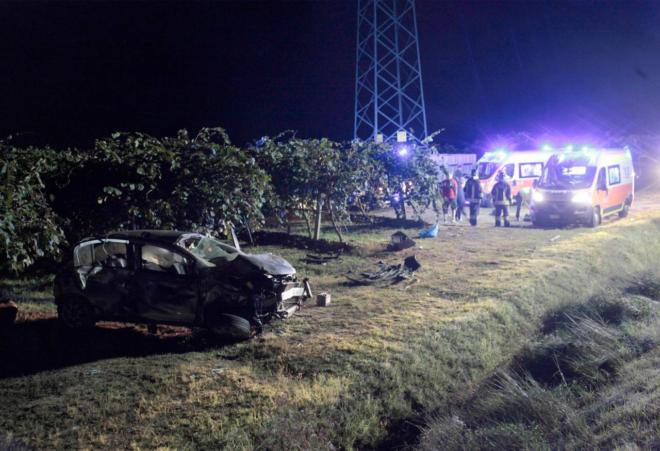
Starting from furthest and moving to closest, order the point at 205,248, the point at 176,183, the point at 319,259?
1. the point at 319,259
2. the point at 176,183
3. the point at 205,248

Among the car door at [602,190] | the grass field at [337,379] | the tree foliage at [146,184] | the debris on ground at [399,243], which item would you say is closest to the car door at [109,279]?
the grass field at [337,379]

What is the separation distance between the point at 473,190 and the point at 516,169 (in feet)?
21.5

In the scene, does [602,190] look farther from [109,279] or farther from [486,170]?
[109,279]

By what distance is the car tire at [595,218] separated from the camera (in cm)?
1808

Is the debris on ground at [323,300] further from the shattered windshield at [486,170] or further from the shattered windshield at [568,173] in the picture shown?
the shattered windshield at [486,170]

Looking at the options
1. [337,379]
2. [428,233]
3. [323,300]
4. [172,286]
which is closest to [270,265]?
[172,286]

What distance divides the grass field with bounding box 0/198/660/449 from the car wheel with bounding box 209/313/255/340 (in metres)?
0.22

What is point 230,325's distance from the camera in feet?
24.5

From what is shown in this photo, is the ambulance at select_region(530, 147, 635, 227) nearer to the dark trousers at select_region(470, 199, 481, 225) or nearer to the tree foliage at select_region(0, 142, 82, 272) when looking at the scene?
the dark trousers at select_region(470, 199, 481, 225)

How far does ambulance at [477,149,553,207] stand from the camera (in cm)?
2367

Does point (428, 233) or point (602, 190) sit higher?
point (602, 190)

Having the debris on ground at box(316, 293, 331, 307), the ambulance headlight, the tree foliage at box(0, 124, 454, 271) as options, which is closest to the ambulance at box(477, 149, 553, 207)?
the ambulance headlight

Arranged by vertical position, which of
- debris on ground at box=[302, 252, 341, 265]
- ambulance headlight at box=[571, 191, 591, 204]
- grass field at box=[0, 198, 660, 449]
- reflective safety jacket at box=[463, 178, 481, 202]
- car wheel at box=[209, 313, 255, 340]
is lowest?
grass field at box=[0, 198, 660, 449]

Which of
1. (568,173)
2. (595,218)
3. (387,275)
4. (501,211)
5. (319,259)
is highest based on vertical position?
(568,173)
